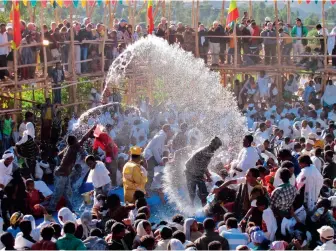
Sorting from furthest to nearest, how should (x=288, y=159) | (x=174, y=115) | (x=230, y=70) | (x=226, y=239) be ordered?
(x=230, y=70)
(x=174, y=115)
(x=288, y=159)
(x=226, y=239)

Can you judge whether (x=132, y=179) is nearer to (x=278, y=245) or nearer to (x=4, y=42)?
(x=278, y=245)

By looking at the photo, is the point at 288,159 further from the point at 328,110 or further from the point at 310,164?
the point at 328,110

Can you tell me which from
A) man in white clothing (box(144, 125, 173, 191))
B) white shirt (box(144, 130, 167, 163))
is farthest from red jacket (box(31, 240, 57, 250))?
white shirt (box(144, 130, 167, 163))

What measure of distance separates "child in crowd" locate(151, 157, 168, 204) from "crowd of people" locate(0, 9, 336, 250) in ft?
0.08

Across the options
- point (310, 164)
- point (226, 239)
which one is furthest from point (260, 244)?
point (310, 164)

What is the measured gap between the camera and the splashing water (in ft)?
64.0

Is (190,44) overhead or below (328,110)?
overhead

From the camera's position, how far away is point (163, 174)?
16375 mm

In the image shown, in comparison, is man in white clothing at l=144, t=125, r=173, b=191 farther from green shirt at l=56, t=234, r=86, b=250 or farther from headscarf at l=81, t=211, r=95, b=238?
green shirt at l=56, t=234, r=86, b=250

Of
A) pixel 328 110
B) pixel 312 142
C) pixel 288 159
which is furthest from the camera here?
pixel 328 110

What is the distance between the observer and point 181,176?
1596 cm

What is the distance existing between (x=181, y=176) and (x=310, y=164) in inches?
121

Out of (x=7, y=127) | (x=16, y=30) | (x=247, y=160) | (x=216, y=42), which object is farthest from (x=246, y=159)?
(x=216, y=42)

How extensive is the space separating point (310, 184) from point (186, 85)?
28.7 feet
